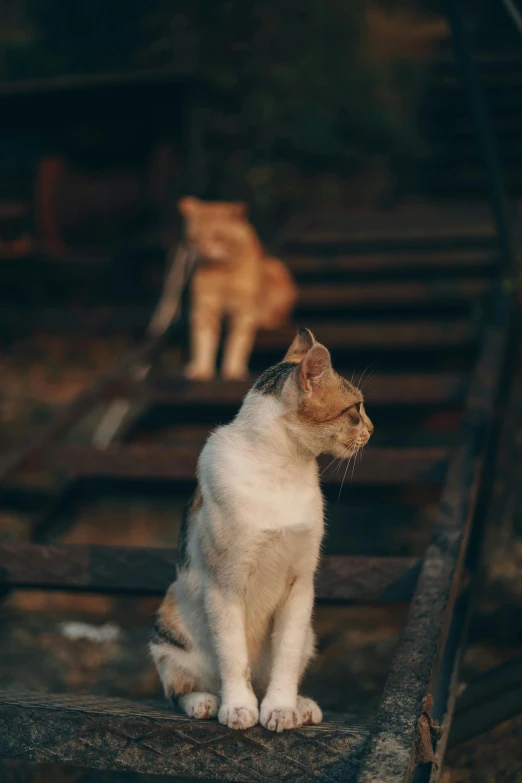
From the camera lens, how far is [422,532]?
4.27 meters

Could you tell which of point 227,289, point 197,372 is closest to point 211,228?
point 227,289

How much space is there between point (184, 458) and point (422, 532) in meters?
1.32

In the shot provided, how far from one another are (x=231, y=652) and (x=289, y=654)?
16cm

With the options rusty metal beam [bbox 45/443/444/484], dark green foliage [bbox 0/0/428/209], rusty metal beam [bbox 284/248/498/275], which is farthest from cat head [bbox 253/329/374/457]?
dark green foliage [bbox 0/0/428/209]

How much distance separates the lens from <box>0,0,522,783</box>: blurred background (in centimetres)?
375

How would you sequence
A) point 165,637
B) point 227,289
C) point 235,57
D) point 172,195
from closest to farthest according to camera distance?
point 165,637
point 227,289
point 172,195
point 235,57

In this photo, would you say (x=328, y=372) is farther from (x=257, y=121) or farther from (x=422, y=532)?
(x=257, y=121)

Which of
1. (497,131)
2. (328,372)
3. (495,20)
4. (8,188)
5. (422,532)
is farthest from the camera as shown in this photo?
(495,20)

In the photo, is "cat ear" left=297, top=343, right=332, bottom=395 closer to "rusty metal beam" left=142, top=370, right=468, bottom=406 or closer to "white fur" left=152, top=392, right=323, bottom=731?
"white fur" left=152, top=392, right=323, bottom=731

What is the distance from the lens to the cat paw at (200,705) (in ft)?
7.19

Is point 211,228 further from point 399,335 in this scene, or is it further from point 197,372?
point 399,335

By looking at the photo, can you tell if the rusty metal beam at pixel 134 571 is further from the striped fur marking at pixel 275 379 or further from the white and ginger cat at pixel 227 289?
the white and ginger cat at pixel 227 289

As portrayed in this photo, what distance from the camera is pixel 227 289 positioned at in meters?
4.95

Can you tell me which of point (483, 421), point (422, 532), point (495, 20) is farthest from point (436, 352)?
point (495, 20)
